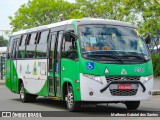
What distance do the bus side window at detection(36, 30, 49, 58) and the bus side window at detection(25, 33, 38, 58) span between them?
0.56m

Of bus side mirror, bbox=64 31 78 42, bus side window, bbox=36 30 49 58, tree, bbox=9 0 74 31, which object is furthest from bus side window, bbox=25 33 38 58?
tree, bbox=9 0 74 31

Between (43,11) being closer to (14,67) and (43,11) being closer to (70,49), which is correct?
(14,67)

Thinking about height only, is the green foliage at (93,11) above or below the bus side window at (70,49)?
above

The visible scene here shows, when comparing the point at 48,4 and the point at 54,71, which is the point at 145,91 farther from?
the point at 48,4

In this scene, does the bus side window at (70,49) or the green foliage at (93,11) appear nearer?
the bus side window at (70,49)

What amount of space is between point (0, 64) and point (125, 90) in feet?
86.5

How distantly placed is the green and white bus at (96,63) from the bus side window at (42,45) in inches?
9.7

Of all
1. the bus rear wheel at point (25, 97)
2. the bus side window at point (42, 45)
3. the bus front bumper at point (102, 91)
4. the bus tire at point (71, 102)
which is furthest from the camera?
the bus rear wheel at point (25, 97)

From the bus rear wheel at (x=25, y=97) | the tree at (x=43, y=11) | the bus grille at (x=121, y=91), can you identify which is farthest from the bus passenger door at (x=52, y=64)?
the tree at (x=43, y=11)

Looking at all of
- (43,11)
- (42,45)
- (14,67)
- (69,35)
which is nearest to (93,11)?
(43,11)

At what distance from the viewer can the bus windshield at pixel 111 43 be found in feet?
47.8

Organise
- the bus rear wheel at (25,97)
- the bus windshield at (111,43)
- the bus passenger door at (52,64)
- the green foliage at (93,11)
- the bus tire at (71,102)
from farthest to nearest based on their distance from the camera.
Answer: the green foliage at (93,11) → the bus rear wheel at (25,97) → the bus passenger door at (52,64) → the bus tire at (71,102) → the bus windshield at (111,43)

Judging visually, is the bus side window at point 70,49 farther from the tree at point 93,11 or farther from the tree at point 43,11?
the tree at point 43,11

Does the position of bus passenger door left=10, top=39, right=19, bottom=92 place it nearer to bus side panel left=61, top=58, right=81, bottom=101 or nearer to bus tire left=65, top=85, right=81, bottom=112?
bus side panel left=61, top=58, right=81, bottom=101
